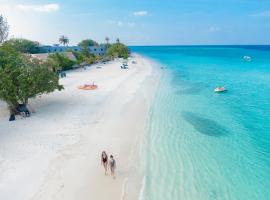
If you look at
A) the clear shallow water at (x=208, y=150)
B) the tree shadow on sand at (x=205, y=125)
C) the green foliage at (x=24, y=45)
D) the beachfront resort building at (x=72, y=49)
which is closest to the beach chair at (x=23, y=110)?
the clear shallow water at (x=208, y=150)

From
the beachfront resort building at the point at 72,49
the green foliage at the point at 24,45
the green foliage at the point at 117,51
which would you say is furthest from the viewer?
the beachfront resort building at the point at 72,49

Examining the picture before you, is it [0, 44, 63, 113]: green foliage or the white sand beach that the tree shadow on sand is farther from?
[0, 44, 63, 113]: green foliage

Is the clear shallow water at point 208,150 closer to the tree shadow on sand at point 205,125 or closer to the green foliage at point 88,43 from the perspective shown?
the tree shadow on sand at point 205,125

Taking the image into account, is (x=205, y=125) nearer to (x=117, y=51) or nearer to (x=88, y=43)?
(x=117, y=51)

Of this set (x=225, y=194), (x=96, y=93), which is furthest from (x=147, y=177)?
(x=96, y=93)

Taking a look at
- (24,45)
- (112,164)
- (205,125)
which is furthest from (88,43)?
(112,164)

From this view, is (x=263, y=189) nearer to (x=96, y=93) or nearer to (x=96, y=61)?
(x=96, y=93)

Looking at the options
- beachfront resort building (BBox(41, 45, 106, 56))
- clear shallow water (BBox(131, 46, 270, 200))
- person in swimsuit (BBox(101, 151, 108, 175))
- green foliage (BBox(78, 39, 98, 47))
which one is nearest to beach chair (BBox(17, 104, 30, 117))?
clear shallow water (BBox(131, 46, 270, 200))

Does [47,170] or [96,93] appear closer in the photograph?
[47,170]
